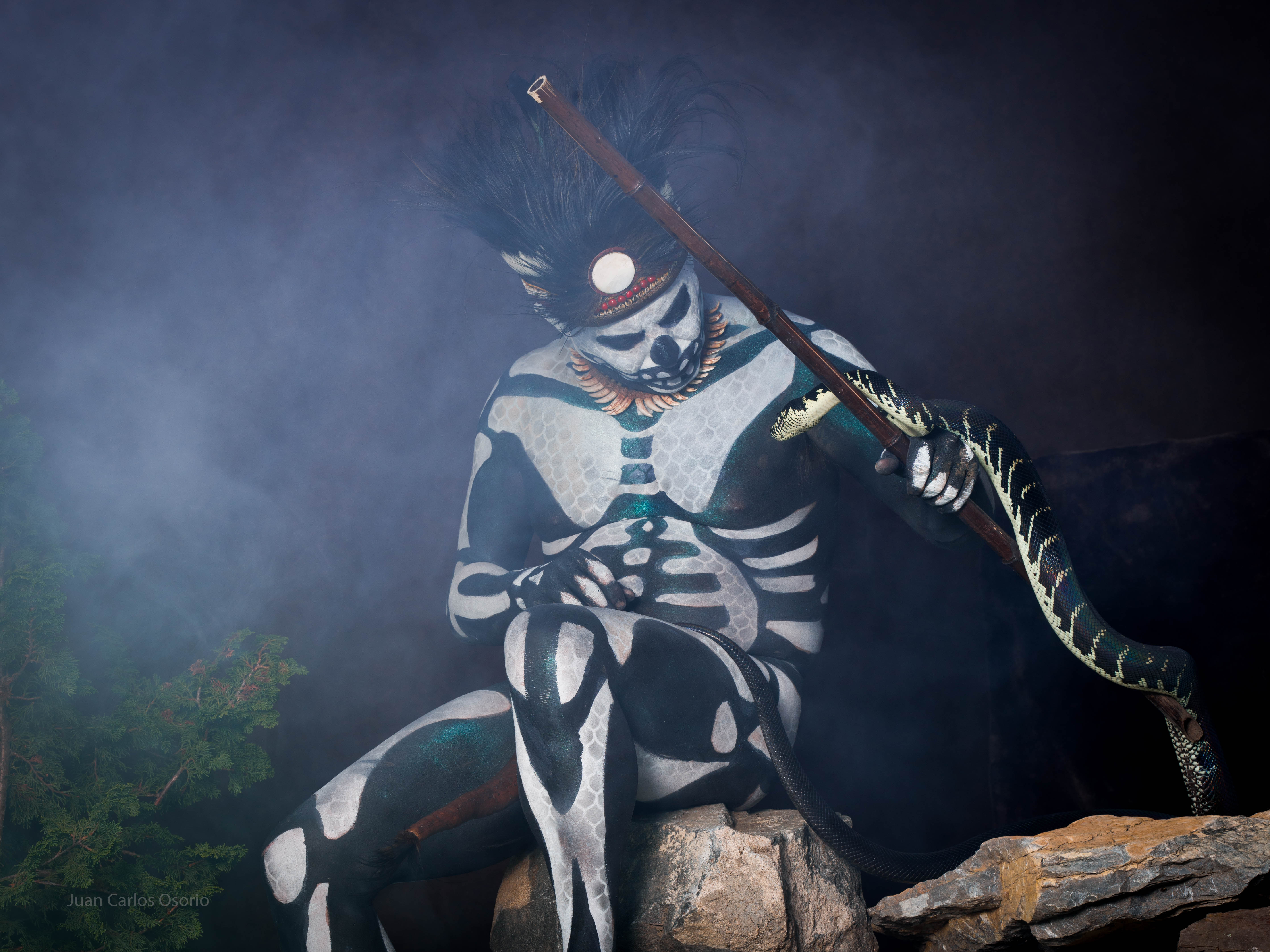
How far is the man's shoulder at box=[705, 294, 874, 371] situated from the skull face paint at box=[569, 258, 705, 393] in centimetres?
8

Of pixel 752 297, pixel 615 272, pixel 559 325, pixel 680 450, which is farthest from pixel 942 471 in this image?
pixel 559 325

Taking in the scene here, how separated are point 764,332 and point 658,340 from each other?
232mm

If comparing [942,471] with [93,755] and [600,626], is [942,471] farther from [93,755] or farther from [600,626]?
[93,755]

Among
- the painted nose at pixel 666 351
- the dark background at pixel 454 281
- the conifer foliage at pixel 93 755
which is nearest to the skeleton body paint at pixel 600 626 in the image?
the painted nose at pixel 666 351

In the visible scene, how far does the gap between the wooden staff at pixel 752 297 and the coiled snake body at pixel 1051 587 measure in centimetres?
4

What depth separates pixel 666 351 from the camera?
1.63m

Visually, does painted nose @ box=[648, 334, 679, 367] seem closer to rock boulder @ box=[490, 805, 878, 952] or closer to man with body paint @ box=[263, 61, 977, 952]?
man with body paint @ box=[263, 61, 977, 952]

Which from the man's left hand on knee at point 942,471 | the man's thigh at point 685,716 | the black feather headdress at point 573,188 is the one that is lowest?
the man's thigh at point 685,716

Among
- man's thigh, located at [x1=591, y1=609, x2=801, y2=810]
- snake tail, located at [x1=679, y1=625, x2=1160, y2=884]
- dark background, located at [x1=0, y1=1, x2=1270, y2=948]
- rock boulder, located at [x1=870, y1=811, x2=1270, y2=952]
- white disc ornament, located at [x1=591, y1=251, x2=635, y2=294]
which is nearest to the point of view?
rock boulder, located at [x1=870, y1=811, x2=1270, y2=952]

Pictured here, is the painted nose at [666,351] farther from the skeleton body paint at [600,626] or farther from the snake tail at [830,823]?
the snake tail at [830,823]

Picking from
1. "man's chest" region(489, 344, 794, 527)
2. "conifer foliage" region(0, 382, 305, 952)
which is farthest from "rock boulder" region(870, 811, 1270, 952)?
"conifer foliage" region(0, 382, 305, 952)

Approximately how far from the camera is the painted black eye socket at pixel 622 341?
1635 millimetres

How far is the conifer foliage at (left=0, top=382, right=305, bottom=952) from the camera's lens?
1.48m

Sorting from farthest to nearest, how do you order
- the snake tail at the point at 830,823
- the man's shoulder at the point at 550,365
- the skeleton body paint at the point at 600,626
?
the man's shoulder at the point at 550,365 → the snake tail at the point at 830,823 → the skeleton body paint at the point at 600,626
